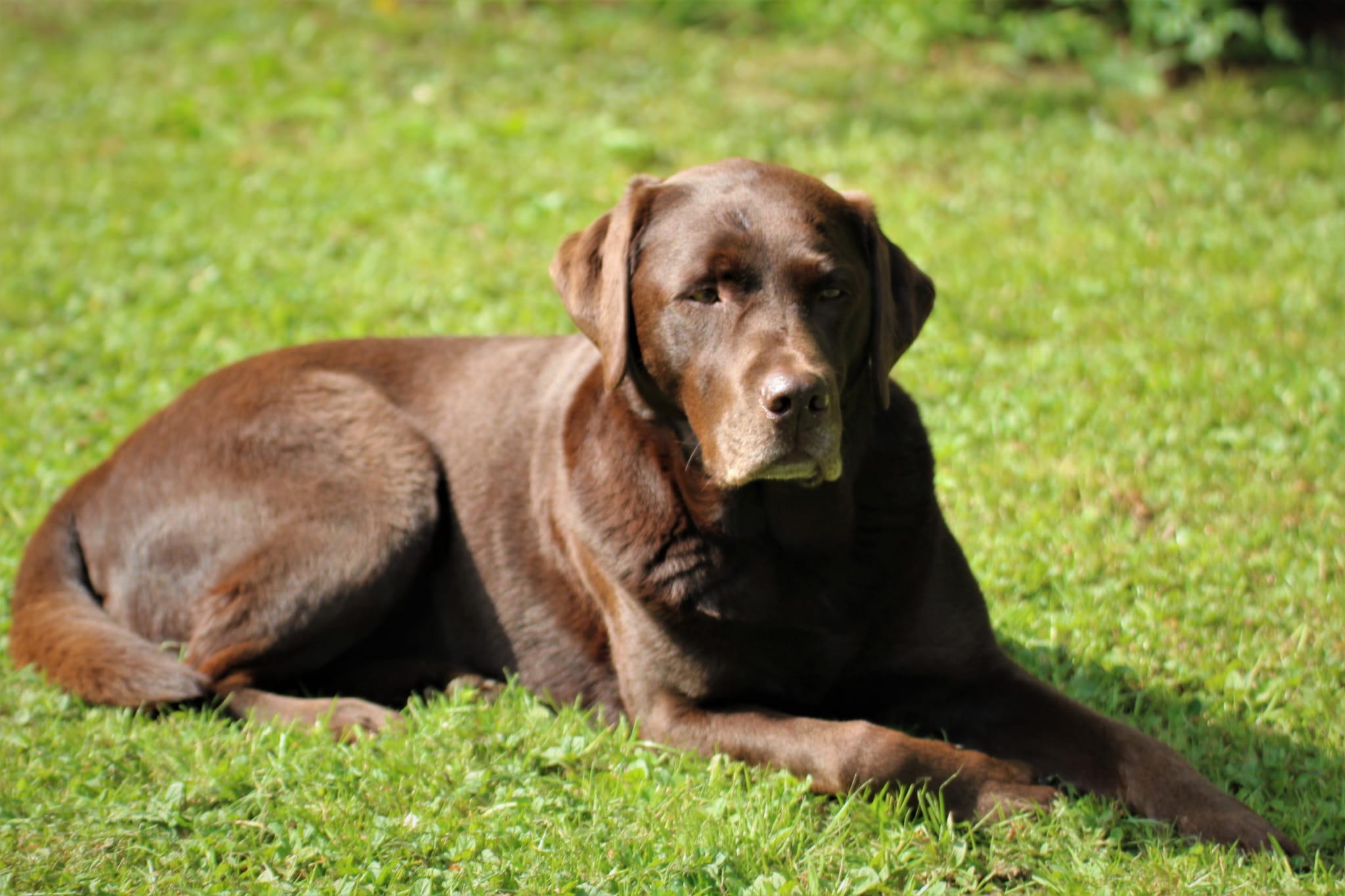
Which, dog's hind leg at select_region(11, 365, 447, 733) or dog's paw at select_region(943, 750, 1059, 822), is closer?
dog's paw at select_region(943, 750, 1059, 822)

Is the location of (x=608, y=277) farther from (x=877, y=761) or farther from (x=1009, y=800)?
(x=1009, y=800)

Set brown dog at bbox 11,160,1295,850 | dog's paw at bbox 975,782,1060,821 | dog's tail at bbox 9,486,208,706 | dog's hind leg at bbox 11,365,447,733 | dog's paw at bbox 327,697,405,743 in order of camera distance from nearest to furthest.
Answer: dog's paw at bbox 975,782,1060,821 → brown dog at bbox 11,160,1295,850 → dog's paw at bbox 327,697,405,743 → dog's tail at bbox 9,486,208,706 → dog's hind leg at bbox 11,365,447,733

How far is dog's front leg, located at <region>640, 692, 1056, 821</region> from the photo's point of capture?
320cm

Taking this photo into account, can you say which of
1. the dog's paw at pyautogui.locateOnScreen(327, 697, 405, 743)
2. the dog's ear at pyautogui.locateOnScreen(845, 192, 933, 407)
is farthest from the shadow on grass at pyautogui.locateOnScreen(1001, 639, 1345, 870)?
the dog's paw at pyautogui.locateOnScreen(327, 697, 405, 743)

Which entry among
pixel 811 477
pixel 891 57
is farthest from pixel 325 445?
pixel 891 57

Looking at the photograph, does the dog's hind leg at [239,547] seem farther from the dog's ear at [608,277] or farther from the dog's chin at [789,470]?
the dog's chin at [789,470]

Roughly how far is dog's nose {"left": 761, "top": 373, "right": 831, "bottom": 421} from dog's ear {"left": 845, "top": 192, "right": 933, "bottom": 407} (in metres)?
0.41

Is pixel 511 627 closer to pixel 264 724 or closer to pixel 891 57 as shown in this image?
pixel 264 724

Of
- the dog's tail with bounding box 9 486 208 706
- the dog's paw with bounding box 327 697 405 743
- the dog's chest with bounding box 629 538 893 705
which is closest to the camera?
the dog's chest with bounding box 629 538 893 705

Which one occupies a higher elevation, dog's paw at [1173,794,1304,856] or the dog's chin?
the dog's chin

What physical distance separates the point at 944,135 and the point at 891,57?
1592 millimetres

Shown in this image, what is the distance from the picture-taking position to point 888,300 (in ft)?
11.8

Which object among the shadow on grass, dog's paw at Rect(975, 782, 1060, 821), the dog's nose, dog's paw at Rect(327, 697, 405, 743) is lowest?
dog's paw at Rect(327, 697, 405, 743)

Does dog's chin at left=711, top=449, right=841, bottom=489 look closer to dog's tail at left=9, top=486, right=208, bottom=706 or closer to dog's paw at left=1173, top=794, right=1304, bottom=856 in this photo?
dog's paw at left=1173, top=794, right=1304, bottom=856
